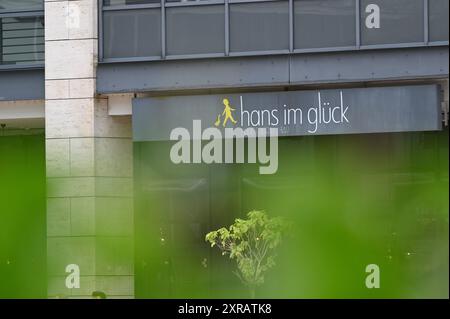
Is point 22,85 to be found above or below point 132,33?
below

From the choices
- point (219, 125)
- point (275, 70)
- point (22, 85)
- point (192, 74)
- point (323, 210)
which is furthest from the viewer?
point (22, 85)

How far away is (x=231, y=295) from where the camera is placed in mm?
22391

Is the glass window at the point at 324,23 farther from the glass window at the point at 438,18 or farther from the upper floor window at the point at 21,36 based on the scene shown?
the upper floor window at the point at 21,36

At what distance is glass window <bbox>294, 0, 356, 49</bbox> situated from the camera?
21.1 metres

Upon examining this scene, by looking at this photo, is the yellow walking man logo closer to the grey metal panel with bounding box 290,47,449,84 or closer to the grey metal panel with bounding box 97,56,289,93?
the grey metal panel with bounding box 97,56,289,93

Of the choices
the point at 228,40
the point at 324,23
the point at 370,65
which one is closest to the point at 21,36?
the point at 228,40

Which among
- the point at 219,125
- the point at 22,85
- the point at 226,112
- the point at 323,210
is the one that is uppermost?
the point at 22,85

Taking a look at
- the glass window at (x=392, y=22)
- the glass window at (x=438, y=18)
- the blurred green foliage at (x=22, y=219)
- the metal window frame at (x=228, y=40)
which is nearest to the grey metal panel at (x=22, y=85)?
the metal window frame at (x=228, y=40)

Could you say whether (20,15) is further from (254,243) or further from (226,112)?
(254,243)

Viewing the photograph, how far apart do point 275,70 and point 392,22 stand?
6.82 feet

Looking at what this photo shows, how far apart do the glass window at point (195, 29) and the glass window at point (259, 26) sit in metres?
0.23

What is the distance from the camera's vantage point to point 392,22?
20859 mm

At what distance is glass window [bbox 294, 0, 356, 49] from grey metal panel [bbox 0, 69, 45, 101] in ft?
15.3

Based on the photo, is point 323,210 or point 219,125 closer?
point 219,125
